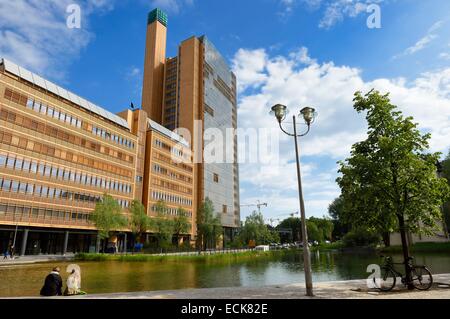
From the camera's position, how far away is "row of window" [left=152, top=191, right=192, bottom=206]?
77.8m

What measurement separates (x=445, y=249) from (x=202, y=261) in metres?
43.3

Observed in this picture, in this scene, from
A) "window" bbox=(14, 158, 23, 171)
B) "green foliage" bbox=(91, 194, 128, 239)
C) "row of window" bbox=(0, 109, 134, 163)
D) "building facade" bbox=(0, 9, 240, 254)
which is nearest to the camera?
"window" bbox=(14, 158, 23, 171)

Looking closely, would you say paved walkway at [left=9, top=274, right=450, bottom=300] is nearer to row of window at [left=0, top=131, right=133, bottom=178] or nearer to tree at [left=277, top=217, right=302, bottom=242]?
row of window at [left=0, top=131, right=133, bottom=178]

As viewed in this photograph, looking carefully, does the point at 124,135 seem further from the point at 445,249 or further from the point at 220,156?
the point at 445,249

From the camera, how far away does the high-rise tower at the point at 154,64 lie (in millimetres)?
113688

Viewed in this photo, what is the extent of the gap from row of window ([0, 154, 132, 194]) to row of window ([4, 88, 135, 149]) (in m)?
8.79

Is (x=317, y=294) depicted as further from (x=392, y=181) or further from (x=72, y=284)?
(x=72, y=284)

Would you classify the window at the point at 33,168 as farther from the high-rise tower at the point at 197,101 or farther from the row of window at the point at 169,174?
the high-rise tower at the point at 197,101

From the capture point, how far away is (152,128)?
81.3 meters

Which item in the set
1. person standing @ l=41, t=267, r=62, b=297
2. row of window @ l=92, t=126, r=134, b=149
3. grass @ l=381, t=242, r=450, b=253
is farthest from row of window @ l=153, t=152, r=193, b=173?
person standing @ l=41, t=267, r=62, b=297

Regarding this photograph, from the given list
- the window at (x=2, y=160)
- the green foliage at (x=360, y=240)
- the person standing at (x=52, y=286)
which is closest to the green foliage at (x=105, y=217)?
the window at (x=2, y=160)

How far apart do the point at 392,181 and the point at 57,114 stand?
55.4 metres

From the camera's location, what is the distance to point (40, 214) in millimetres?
49781
